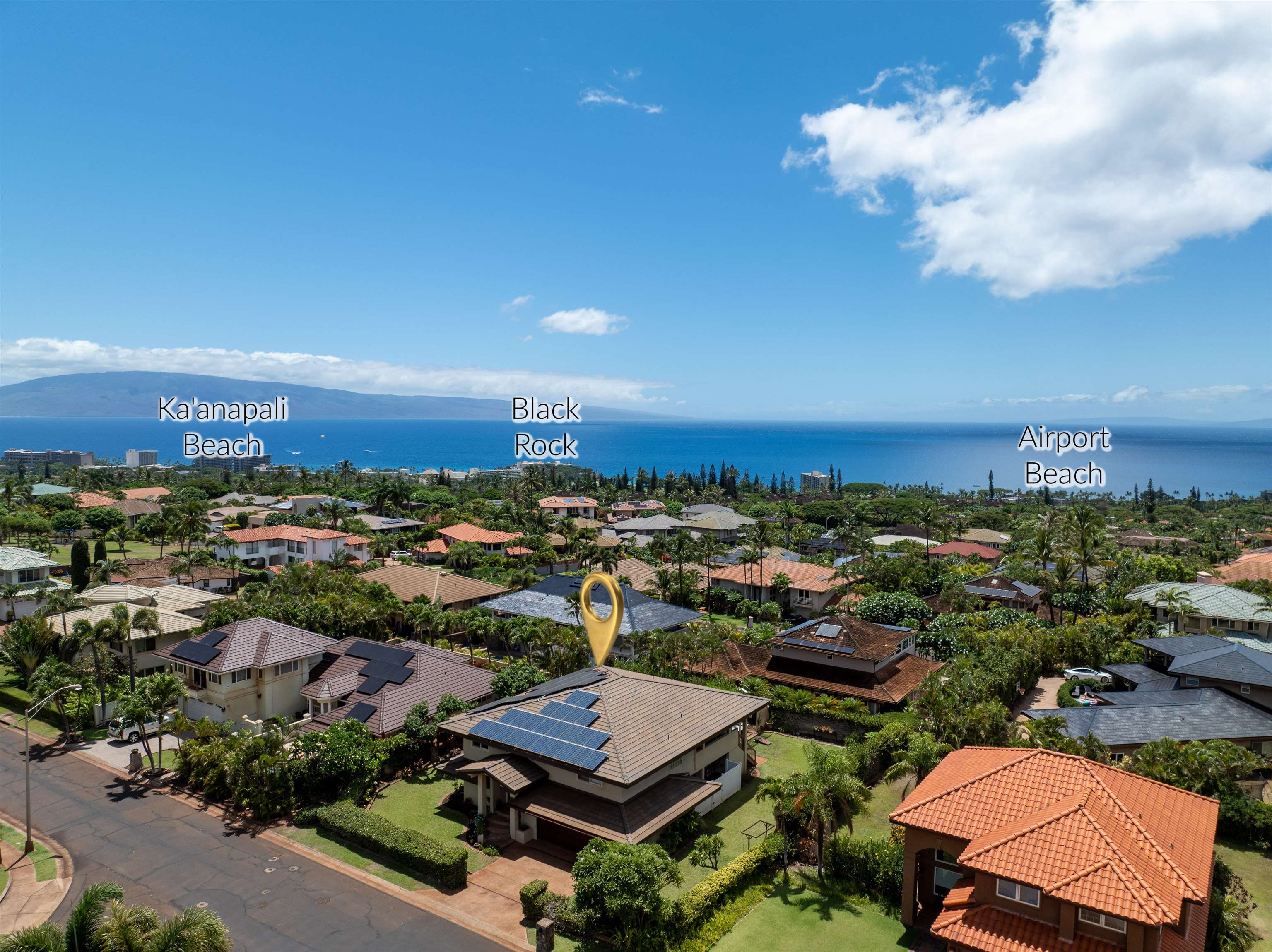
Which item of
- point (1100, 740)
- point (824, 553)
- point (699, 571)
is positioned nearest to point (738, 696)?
point (1100, 740)

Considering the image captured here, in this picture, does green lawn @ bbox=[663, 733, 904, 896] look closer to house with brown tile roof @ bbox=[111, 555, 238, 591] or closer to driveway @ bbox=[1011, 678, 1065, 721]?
driveway @ bbox=[1011, 678, 1065, 721]

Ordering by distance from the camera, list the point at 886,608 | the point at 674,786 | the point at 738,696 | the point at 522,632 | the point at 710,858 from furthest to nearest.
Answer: the point at 886,608 < the point at 522,632 < the point at 738,696 < the point at 674,786 < the point at 710,858

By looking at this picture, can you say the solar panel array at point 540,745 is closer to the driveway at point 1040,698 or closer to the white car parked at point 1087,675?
the driveway at point 1040,698

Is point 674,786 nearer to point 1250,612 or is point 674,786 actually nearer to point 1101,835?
point 1101,835

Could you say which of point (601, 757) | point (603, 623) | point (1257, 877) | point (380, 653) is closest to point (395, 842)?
point (601, 757)

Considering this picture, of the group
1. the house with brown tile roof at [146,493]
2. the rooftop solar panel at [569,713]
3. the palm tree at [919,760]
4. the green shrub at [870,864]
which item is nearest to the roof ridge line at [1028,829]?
the green shrub at [870,864]

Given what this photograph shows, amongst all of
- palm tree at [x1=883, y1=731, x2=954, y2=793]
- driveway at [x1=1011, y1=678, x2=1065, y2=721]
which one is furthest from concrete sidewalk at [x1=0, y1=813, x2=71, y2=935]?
driveway at [x1=1011, y1=678, x2=1065, y2=721]

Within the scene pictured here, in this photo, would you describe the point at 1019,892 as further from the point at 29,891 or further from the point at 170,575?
the point at 170,575
